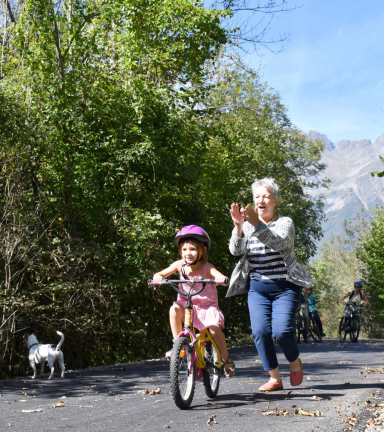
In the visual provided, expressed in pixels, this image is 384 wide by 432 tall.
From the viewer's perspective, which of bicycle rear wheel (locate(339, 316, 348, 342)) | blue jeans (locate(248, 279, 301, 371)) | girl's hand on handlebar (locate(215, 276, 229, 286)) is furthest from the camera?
bicycle rear wheel (locate(339, 316, 348, 342))

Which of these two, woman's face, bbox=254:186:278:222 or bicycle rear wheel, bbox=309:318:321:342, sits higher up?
woman's face, bbox=254:186:278:222

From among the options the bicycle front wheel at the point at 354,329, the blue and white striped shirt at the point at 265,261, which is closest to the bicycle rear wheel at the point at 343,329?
the bicycle front wheel at the point at 354,329

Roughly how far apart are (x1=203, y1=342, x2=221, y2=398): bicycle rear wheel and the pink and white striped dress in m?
0.22

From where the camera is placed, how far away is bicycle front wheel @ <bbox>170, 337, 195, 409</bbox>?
5.27 metres

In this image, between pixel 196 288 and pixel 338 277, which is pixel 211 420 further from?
pixel 338 277

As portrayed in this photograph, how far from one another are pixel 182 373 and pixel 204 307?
2.58 ft

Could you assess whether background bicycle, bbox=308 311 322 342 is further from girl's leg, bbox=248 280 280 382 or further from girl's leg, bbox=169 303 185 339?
girl's leg, bbox=169 303 185 339

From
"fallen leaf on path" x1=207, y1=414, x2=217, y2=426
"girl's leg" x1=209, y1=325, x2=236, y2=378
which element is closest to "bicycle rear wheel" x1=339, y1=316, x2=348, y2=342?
"girl's leg" x1=209, y1=325, x2=236, y2=378

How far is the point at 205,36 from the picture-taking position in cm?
1463

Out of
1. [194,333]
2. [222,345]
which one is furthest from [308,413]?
[194,333]

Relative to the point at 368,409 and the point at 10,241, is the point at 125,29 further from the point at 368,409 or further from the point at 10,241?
the point at 368,409

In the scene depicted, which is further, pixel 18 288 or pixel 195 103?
pixel 195 103

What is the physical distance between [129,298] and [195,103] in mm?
5087

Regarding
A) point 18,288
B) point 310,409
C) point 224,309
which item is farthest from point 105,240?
point 310,409
